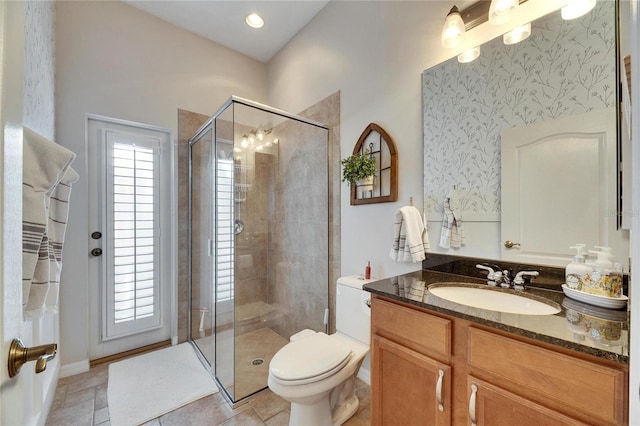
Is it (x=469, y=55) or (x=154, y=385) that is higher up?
(x=469, y=55)

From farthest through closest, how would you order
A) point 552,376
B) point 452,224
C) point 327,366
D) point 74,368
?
point 74,368
point 452,224
point 327,366
point 552,376

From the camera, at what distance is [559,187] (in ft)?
3.83

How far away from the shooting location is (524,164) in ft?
4.14

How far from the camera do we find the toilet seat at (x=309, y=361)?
1.34 metres

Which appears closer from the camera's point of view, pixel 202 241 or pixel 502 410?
pixel 502 410

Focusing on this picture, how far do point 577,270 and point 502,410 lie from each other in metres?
0.62

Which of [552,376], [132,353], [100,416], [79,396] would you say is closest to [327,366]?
[552,376]

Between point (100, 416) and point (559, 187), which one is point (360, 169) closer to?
point (559, 187)

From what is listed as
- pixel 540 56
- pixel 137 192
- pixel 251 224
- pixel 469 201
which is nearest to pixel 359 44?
pixel 540 56

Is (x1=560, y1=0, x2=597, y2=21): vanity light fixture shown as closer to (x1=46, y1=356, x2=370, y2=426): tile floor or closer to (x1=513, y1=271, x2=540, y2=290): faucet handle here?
(x1=513, y1=271, x2=540, y2=290): faucet handle

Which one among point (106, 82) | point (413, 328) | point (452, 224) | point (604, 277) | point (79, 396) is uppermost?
point (106, 82)

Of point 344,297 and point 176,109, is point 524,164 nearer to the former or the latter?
point 344,297

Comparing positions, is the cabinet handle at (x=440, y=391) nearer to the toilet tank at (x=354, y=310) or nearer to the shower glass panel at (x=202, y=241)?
the toilet tank at (x=354, y=310)

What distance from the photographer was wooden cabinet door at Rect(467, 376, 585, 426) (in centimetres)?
77
